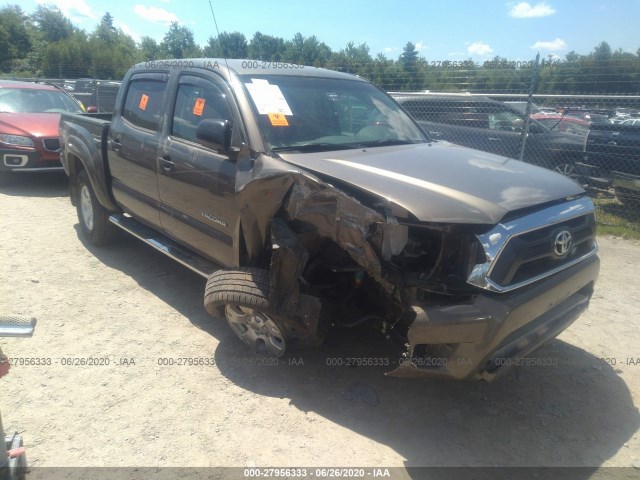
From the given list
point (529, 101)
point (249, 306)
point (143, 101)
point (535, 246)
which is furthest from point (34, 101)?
point (535, 246)

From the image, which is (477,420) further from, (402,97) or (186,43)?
(402,97)

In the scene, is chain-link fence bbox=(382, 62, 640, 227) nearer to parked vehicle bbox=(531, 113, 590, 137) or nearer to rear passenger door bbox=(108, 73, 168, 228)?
parked vehicle bbox=(531, 113, 590, 137)

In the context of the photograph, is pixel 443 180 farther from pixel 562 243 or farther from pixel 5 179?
pixel 5 179

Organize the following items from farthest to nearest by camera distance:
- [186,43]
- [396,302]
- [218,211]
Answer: [186,43] → [218,211] → [396,302]

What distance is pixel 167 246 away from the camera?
14.5 feet

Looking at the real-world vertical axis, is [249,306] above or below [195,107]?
below

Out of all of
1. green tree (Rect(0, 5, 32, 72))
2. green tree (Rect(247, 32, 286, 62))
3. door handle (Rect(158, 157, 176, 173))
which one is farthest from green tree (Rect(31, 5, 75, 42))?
door handle (Rect(158, 157, 176, 173))

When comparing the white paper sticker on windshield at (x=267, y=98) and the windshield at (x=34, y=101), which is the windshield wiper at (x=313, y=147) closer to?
the white paper sticker on windshield at (x=267, y=98)

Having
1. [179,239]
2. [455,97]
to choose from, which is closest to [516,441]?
[179,239]

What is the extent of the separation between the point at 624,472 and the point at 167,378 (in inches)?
109

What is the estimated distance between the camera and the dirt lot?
9.04 ft

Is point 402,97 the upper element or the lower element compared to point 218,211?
upper

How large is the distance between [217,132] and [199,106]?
760 mm

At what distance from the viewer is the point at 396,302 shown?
2.80 m
